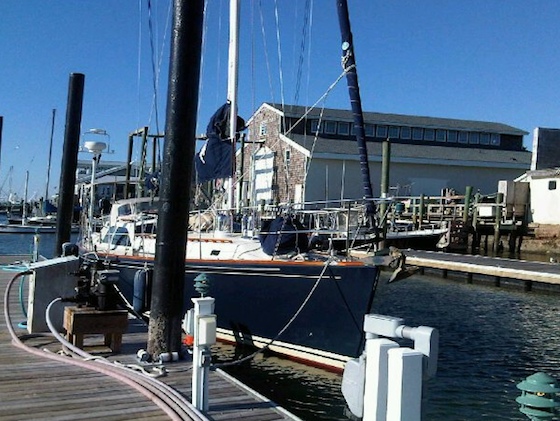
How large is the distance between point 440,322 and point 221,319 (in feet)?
21.5

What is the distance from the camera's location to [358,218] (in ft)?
36.8

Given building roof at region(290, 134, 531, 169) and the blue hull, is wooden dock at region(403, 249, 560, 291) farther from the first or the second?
the blue hull

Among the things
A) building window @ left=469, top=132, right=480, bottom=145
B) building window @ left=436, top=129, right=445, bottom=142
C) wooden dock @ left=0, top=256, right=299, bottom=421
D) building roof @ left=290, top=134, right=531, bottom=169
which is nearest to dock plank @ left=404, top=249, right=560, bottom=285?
building roof @ left=290, top=134, right=531, bottom=169

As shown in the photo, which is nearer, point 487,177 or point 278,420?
point 278,420

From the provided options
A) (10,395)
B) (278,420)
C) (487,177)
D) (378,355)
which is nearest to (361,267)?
(278,420)

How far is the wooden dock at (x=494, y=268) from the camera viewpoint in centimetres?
2020

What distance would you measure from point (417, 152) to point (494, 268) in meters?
18.9

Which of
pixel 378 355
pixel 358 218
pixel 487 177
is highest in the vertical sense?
pixel 487 177

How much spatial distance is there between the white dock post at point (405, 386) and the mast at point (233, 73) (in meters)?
10.6

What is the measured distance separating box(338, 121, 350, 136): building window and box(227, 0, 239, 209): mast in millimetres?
26699

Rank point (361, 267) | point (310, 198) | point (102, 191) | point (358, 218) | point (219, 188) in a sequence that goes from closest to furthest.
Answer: point (361, 267)
point (358, 218)
point (219, 188)
point (310, 198)
point (102, 191)

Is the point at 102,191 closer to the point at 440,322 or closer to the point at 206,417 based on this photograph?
the point at 440,322

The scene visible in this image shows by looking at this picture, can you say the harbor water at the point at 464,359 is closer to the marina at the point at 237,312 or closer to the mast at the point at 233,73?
the marina at the point at 237,312

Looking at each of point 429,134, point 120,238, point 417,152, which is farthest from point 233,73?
point 429,134
